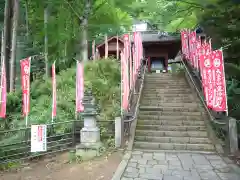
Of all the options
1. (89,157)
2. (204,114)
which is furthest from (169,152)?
(204,114)

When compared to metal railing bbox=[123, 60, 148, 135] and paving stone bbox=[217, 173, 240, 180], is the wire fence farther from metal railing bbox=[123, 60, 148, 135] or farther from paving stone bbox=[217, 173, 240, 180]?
paving stone bbox=[217, 173, 240, 180]

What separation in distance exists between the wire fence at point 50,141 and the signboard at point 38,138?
0.50 meters

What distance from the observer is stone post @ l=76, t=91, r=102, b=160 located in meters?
7.93

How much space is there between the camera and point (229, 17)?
981 centimetres

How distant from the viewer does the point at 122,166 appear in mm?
6879

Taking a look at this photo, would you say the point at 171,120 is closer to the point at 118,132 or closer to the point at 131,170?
the point at 118,132

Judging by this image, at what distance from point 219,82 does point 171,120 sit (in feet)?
10.0

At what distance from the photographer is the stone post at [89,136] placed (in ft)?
26.0

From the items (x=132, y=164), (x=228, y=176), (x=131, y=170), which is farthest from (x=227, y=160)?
(x=131, y=170)

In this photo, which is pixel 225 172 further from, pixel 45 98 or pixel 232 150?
pixel 45 98

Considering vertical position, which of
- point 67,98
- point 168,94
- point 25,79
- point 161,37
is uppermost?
point 161,37

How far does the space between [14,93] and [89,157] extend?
9.20 metres

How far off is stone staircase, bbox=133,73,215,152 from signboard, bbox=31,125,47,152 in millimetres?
3329

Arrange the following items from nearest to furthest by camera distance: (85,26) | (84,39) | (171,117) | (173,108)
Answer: (171,117) < (173,108) < (85,26) < (84,39)
